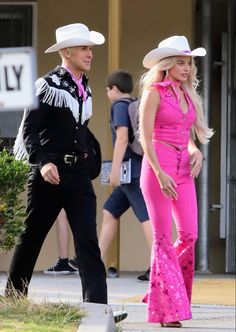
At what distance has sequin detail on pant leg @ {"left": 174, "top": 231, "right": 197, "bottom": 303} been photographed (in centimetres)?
692

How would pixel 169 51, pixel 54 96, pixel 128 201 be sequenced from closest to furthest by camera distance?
pixel 54 96
pixel 169 51
pixel 128 201

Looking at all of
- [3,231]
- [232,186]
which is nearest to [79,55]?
[3,231]

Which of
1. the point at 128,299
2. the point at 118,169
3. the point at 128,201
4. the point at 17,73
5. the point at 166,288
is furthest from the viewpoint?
the point at 128,201

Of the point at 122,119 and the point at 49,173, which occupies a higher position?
the point at 122,119

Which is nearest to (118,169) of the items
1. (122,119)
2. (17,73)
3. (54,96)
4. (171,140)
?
(122,119)

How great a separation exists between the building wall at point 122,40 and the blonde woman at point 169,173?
3385 millimetres

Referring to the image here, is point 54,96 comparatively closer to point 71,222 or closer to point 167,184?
point 71,222

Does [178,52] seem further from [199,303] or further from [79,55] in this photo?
[199,303]

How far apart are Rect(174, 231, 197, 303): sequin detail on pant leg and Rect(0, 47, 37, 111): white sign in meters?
3.01

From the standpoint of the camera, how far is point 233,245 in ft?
35.9

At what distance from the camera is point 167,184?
6656 millimetres

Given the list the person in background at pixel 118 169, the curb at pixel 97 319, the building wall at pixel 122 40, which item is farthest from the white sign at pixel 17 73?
the building wall at pixel 122 40

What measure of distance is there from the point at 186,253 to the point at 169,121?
0.86 meters

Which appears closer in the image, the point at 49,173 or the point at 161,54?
the point at 49,173
